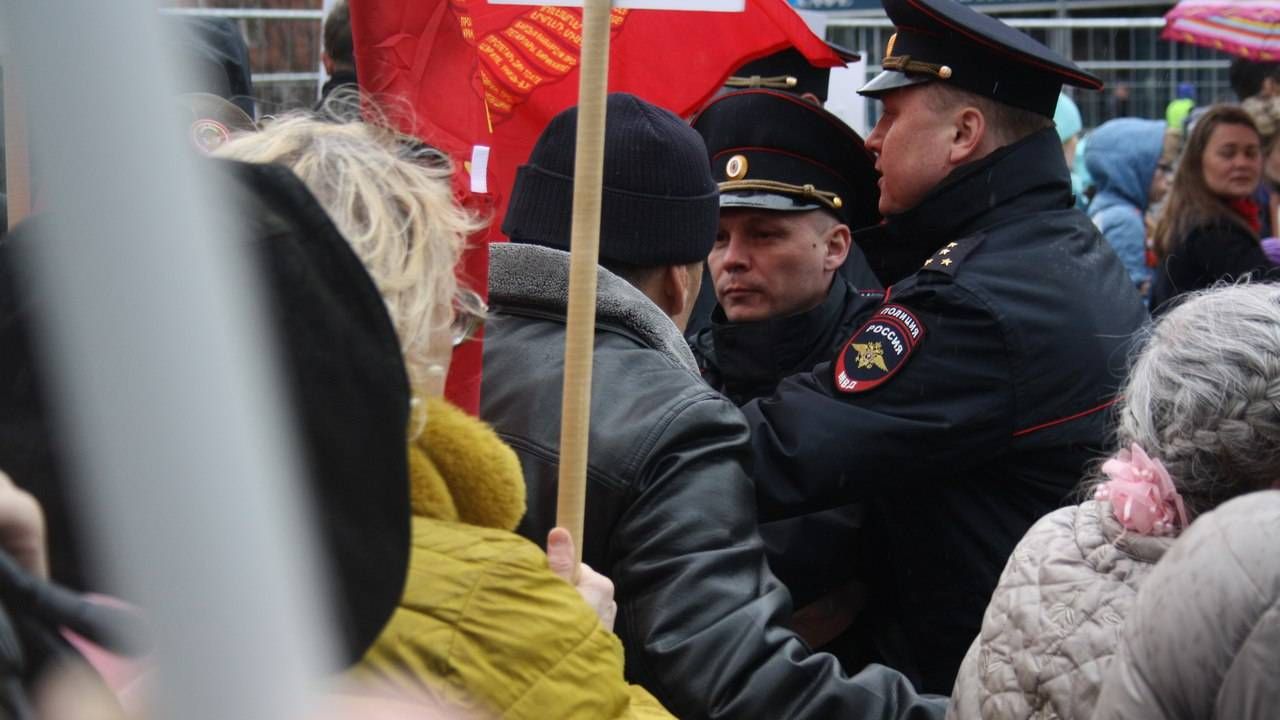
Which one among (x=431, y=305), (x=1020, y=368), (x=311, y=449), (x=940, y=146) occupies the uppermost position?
(x=311, y=449)

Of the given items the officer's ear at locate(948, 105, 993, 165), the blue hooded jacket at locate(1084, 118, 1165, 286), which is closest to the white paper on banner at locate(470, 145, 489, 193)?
the officer's ear at locate(948, 105, 993, 165)

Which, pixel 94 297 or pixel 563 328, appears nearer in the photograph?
pixel 94 297

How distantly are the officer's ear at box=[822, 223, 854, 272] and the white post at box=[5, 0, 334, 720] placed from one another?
284cm

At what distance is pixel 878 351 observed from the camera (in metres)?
2.65

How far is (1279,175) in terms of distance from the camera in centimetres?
654

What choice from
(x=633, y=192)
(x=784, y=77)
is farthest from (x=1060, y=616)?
(x=784, y=77)

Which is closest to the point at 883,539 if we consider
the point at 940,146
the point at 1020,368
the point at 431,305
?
the point at 1020,368

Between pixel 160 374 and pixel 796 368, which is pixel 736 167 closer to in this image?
pixel 796 368

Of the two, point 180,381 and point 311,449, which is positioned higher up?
point 180,381

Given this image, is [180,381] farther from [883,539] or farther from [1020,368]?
[883,539]

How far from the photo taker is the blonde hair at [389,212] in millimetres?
1334

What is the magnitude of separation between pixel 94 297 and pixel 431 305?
913mm

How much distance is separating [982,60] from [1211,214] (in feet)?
10.7

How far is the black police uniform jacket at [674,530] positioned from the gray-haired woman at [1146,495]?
0.33m
